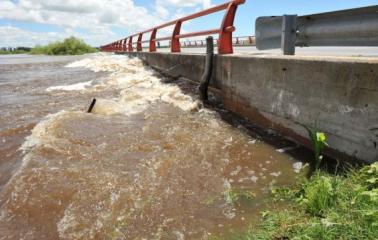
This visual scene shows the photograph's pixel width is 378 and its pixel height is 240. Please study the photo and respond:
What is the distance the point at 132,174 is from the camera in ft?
11.2

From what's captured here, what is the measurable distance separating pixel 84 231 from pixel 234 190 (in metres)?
1.27

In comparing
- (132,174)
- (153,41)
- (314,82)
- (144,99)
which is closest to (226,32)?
(144,99)

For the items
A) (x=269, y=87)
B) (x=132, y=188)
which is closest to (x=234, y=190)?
(x=132, y=188)

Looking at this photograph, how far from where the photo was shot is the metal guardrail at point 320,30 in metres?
3.17

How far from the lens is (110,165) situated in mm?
3629

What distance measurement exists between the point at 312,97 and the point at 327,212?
151cm

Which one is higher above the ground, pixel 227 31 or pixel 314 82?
pixel 227 31

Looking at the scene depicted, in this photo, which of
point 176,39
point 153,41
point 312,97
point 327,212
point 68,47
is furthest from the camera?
point 68,47

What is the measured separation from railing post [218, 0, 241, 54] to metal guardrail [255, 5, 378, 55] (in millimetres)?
1815

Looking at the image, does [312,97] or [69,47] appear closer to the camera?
[312,97]

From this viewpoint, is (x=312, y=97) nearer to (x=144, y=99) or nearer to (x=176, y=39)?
(x=144, y=99)

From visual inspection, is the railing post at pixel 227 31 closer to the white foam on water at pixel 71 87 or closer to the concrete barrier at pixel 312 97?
the concrete barrier at pixel 312 97

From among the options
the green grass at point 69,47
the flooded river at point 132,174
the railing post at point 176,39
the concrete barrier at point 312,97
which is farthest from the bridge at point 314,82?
the green grass at point 69,47

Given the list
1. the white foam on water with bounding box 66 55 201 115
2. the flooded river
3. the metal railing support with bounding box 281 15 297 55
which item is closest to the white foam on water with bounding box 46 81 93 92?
the white foam on water with bounding box 66 55 201 115
